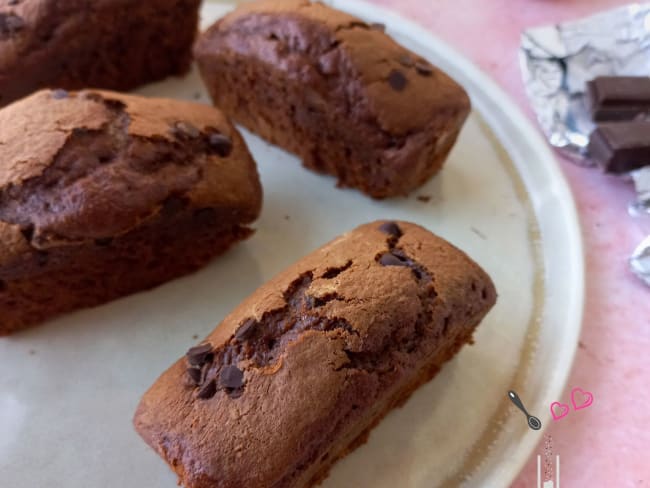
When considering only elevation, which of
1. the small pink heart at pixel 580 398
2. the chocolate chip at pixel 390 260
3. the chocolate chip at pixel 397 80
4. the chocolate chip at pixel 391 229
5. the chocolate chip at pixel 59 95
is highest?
the chocolate chip at pixel 397 80

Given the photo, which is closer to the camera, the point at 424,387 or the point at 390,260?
the point at 390,260

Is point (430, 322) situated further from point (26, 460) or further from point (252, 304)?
point (26, 460)

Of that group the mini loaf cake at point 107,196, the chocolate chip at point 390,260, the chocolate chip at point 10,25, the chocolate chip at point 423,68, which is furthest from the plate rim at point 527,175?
the chocolate chip at point 10,25

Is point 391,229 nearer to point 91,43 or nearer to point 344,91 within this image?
point 344,91

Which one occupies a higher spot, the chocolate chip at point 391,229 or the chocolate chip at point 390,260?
the chocolate chip at point 390,260

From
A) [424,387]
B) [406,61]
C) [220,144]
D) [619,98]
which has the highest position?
[406,61]

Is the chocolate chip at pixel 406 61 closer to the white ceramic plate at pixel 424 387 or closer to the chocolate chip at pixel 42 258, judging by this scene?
the white ceramic plate at pixel 424 387

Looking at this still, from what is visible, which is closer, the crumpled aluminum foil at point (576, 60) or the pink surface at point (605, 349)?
the pink surface at point (605, 349)

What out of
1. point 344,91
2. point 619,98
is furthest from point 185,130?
point 619,98

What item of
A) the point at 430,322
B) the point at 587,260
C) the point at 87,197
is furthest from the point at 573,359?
the point at 87,197
